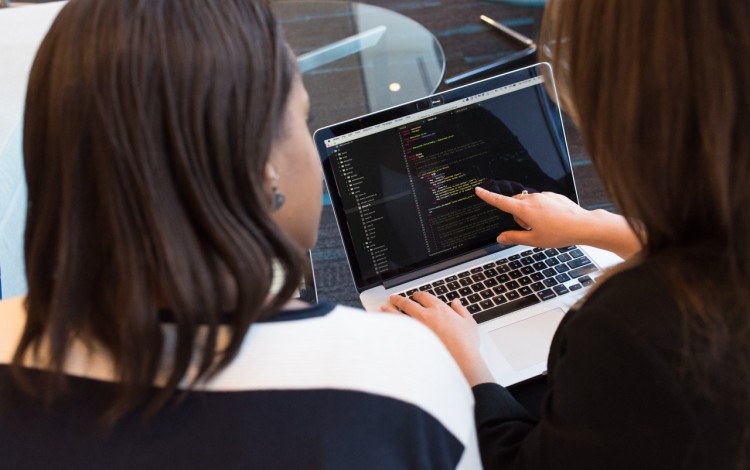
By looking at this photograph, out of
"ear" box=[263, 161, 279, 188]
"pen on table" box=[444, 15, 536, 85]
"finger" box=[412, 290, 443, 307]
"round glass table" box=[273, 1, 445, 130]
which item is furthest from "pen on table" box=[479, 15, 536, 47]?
"ear" box=[263, 161, 279, 188]

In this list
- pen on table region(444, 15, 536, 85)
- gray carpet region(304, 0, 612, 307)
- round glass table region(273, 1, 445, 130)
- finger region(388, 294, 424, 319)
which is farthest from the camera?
pen on table region(444, 15, 536, 85)

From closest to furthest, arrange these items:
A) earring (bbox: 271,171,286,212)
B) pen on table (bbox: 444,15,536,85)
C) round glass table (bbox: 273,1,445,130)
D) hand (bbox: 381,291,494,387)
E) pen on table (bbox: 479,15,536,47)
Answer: earring (bbox: 271,171,286,212), hand (bbox: 381,291,494,387), round glass table (bbox: 273,1,445,130), pen on table (bbox: 444,15,536,85), pen on table (bbox: 479,15,536,47)

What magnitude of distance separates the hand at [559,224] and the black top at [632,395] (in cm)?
38

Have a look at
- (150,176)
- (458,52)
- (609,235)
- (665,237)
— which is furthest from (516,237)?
(458,52)

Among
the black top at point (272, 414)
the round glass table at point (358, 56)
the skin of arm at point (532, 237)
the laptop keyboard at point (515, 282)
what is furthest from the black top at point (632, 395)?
the round glass table at point (358, 56)

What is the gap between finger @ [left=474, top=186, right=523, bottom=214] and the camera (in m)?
1.06

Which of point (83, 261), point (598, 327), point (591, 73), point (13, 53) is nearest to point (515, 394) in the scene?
point (598, 327)

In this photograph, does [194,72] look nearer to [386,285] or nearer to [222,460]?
[222,460]

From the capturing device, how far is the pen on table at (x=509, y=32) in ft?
8.68

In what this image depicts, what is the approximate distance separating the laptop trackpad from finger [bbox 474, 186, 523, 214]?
0.18 m

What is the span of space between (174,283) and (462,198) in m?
0.68

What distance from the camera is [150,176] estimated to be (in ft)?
1.71

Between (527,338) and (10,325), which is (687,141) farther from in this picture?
(10,325)

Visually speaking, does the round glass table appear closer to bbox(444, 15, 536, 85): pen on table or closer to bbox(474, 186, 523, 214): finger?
bbox(444, 15, 536, 85): pen on table
